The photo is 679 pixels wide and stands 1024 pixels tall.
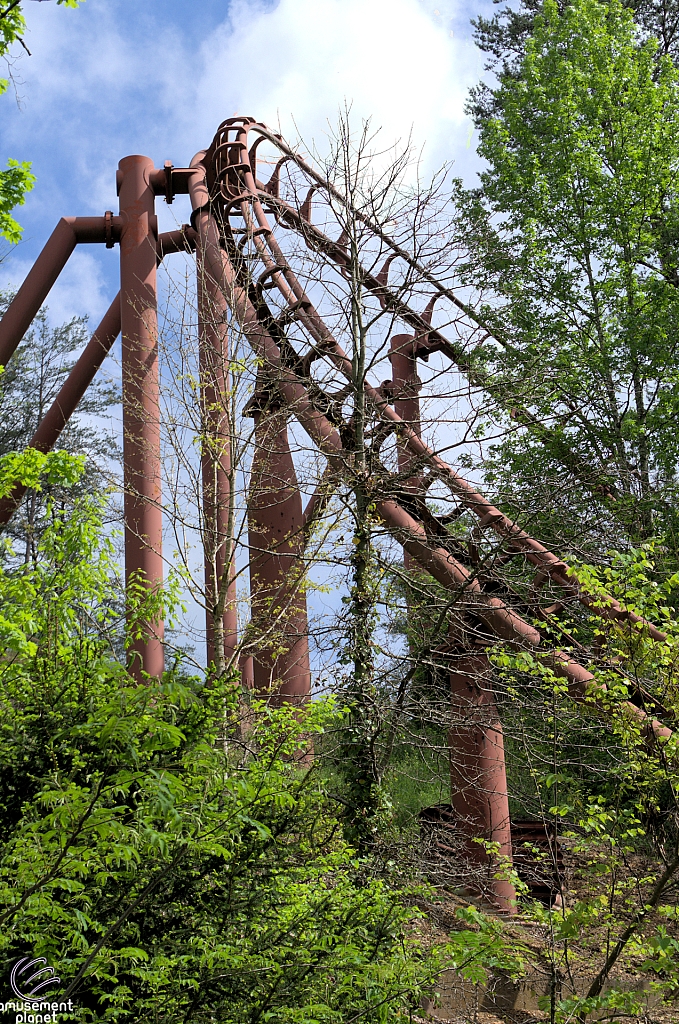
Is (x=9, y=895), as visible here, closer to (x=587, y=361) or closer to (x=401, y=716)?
(x=401, y=716)

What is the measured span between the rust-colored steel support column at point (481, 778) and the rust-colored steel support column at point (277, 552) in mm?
1712

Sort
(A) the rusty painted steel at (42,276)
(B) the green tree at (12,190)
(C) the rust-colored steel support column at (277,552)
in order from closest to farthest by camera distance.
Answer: (B) the green tree at (12,190) → (C) the rust-colored steel support column at (277,552) → (A) the rusty painted steel at (42,276)

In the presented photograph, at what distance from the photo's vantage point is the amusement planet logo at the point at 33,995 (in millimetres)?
3359

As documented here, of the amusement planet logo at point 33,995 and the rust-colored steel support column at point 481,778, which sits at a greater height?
the rust-colored steel support column at point 481,778

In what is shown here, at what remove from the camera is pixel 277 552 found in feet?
31.3

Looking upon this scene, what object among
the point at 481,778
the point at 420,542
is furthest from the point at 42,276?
the point at 481,778

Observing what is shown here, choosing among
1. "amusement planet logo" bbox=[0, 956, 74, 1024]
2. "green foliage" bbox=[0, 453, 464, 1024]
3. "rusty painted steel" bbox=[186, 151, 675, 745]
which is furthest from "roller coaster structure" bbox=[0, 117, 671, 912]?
"amusement planet logo" bbox=[0, 956, 74, 1024]

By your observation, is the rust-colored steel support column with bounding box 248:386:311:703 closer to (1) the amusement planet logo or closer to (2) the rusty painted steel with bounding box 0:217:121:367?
(2) the rusty painted steel with bounding box 0:217:121:367

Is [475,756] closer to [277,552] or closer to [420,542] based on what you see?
[420,542]

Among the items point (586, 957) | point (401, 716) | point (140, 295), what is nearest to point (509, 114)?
point (140, 295)

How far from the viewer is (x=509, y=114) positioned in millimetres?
16062

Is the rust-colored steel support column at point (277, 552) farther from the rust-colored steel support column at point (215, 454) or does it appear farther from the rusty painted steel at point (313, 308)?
the rusty painted steel at point (313, 308)

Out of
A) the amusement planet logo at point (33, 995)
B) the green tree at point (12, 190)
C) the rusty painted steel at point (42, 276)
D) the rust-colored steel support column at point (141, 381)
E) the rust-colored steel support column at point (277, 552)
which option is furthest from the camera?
the rusty painted steel at point (42, 276)

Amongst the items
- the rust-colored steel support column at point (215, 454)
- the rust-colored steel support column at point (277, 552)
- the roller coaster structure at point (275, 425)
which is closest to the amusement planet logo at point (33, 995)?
the roller coaster structure at point (275, 425)
